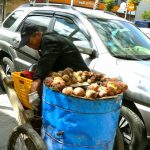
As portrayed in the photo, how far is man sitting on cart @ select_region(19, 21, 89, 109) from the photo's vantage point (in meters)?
3.87

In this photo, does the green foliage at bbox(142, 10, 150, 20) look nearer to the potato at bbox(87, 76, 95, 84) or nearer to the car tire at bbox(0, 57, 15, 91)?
the car tire at bbox(0, 57, 15, 91)

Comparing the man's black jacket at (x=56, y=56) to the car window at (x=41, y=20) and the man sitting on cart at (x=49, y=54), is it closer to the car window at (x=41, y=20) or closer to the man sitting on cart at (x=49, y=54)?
the man sitting on cart at (x=49, y=54)

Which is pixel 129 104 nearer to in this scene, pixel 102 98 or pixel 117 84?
pixel 117 84

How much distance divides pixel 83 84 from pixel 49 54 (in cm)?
51

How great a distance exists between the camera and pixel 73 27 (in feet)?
19.2

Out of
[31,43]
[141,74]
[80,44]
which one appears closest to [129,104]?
[141,74]

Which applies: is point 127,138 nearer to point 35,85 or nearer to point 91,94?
point 35,85

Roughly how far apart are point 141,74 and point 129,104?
41 centimetres

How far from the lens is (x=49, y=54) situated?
12.7ft

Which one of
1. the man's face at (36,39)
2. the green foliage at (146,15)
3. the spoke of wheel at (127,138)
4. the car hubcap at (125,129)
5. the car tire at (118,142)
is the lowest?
the green foliage at (146,15)

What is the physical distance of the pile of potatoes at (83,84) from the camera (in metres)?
3.34

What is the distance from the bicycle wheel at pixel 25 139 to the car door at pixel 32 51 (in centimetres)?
230

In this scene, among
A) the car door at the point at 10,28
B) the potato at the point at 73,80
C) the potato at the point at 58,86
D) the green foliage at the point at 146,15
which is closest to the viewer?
the potato at the point at 58,86

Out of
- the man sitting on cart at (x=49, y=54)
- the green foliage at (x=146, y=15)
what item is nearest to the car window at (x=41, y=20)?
the man sitting on cart at (x=49, y=54)
